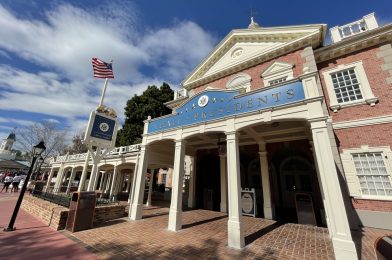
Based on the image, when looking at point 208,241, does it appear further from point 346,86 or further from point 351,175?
point 346,86

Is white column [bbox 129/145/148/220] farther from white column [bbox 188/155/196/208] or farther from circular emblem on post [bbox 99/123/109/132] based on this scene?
white column [bbox 188/155/196/208]

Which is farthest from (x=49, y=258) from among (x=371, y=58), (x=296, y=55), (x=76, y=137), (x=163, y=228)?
(x=76, y=137)

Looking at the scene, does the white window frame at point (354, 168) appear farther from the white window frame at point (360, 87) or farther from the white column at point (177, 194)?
the white column at point (177, 194)

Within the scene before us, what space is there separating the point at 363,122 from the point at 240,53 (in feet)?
27.0

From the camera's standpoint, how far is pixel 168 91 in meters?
30.0

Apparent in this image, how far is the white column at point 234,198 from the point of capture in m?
5.68

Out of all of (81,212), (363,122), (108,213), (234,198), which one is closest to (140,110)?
(108,213)

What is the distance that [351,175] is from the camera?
837 centimetres

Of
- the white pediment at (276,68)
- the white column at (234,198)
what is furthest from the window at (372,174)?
the white column at (234,198)

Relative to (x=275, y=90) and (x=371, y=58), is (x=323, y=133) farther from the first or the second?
(x=371, y=58)

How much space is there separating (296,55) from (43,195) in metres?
17.1

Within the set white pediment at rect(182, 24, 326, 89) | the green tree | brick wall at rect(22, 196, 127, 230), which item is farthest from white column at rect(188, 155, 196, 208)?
the green tree

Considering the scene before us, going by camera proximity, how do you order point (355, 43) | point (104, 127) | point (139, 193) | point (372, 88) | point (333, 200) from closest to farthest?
point (333, 200) < point (372, 88) < point (139, 193) < point (355, 43) < point (104, 127)

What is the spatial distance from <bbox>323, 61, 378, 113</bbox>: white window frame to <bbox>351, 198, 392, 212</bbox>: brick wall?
4.25 m
